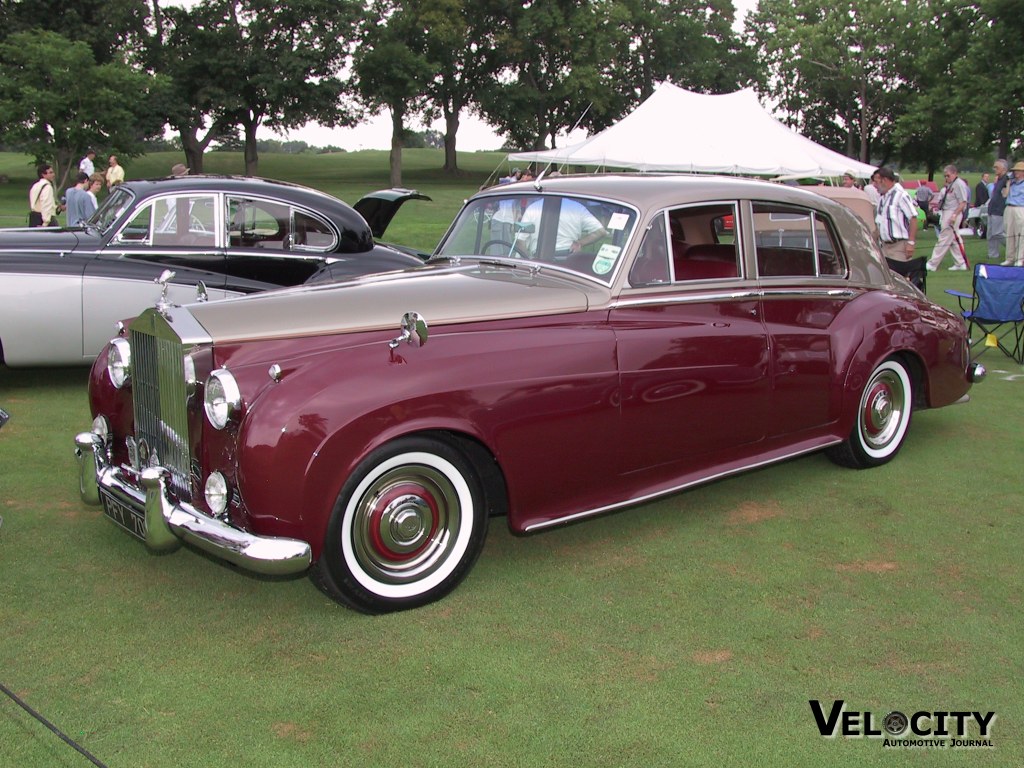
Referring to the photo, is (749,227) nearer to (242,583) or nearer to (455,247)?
(455,247)

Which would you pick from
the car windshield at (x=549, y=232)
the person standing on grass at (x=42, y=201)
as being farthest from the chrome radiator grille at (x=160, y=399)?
the person standing on grass at (x=42, y=201)

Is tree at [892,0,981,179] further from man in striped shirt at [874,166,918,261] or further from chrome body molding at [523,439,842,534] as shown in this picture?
chrome body molding at [523,439,842,534]

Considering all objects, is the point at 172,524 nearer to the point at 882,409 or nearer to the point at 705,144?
the point at 882,409

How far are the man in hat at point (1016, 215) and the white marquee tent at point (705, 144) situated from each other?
6002 mm

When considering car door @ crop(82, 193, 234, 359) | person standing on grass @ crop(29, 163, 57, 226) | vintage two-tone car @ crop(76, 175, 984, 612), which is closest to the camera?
vintage two-tone car @ crop(76, 175, 984, 612)

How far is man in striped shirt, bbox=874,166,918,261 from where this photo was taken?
994 centimetres

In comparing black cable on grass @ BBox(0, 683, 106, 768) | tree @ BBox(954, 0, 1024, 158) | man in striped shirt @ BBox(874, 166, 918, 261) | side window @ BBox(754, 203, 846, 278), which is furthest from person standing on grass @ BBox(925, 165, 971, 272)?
tree @ BBox(954, 0, 1024, 158)

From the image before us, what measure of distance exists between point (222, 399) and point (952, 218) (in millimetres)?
14563

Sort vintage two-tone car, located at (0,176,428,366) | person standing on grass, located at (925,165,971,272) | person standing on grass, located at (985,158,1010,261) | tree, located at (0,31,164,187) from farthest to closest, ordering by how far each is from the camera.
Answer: tree, located at (0,31,164,187)
person standing on grass, located at (985,158,1010,261)
person standing on grass, located at (925,165,971,272)
vintage two-tone car, located at (0,176,428,366)

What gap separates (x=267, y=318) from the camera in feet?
12.6

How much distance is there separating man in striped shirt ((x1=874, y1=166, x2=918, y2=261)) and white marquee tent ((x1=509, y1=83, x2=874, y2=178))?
9375 mm

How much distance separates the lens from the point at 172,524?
367 centimetres

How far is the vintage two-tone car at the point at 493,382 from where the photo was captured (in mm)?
3564

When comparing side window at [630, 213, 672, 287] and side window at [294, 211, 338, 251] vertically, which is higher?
side window at [294, 211, 338, 251]
